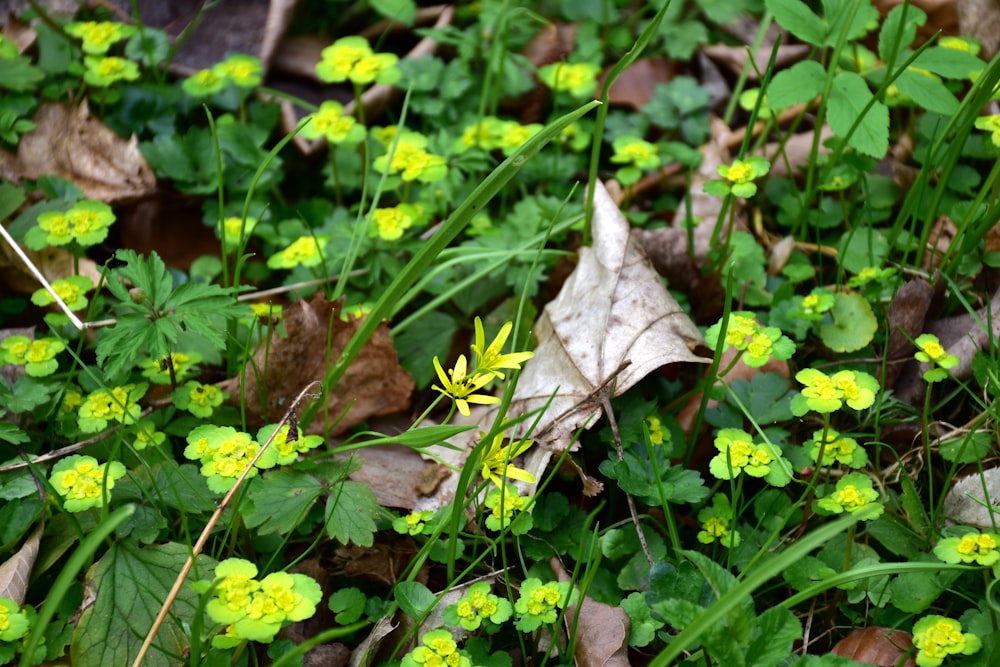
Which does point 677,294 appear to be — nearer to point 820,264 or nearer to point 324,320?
point 820,264

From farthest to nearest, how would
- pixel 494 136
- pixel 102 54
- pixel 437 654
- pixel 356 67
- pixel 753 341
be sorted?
pixel 102 54 → pixel 494 136 → pixel 356 67 → pixel 753 341 → pixel 437 654

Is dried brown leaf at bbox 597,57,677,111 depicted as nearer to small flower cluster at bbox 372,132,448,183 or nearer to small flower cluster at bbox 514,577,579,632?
small flower cluster at bbox 372,132,448,183

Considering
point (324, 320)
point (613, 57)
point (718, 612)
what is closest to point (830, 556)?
point (718, 612)

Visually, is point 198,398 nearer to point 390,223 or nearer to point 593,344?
point 390,223

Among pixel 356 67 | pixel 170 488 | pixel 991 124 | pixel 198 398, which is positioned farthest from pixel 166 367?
pixel 991 124

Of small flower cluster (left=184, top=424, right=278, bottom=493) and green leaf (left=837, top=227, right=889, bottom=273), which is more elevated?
green leaf (left=837, top=227, right=889, bottom=273)

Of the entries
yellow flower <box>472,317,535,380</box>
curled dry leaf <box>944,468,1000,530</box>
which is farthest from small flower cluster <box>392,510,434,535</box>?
curled dry leaf <box>944,468,1000,530</box>
